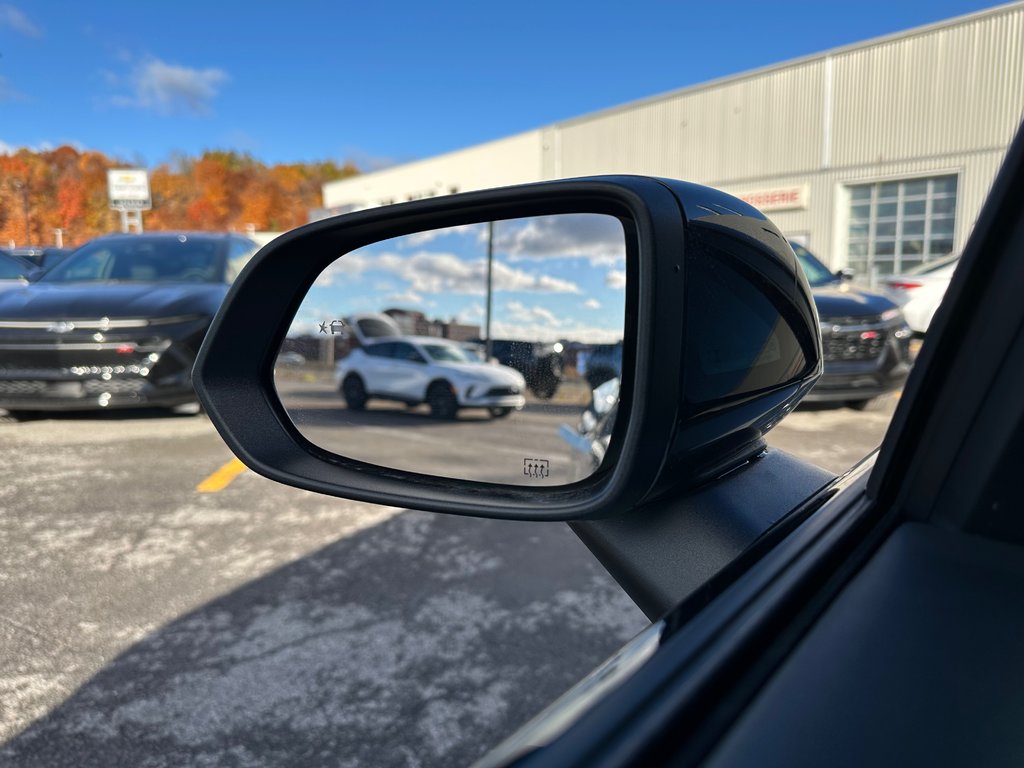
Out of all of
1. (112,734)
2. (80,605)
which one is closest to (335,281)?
(112,734)

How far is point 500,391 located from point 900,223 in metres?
24.2

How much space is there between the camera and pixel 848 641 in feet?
2.25

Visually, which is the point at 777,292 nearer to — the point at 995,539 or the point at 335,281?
the point at 995,539

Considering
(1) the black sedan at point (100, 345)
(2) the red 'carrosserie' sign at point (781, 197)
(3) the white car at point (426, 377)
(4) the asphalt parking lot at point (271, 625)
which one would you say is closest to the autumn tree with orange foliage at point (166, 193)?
(2) the red 'carrosserie' sign at point (781, 197)

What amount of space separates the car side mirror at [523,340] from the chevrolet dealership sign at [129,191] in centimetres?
3786

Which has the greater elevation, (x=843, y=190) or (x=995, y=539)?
(x=843, y=190)

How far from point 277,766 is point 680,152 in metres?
28.1

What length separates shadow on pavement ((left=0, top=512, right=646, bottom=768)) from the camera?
6.71 ft

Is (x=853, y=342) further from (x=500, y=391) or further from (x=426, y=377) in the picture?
(x=500, y=391)

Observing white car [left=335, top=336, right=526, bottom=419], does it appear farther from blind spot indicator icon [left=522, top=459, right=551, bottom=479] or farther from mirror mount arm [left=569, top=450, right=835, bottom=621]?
mirror mount arm [left=569, top=450, right=835, bottom=621]

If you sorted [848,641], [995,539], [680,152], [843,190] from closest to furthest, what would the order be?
[848,641] → [995,539] → [843,190] → [680,152]

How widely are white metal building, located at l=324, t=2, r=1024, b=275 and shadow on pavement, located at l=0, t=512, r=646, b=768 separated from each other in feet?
59.6

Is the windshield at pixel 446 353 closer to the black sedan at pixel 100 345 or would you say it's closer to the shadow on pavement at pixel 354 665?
the shadow on pavement at pixel 354 665

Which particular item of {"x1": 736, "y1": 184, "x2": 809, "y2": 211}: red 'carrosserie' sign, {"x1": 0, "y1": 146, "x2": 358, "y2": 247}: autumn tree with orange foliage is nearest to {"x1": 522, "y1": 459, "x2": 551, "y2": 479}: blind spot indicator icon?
{"x1": 736, "y1": 184, "x2": 809, "y2": 211}: red 'carrosserie' sign
